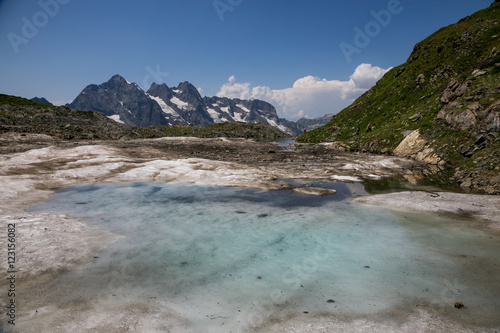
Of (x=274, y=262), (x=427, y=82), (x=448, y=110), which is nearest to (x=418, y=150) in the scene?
(x=448, y=110)

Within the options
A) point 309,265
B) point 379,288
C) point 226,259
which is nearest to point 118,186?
point 226,259

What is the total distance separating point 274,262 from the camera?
520 inches

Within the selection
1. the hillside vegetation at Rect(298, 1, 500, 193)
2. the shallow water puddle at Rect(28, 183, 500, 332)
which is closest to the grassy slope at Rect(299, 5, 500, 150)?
the hillside vegetation at Rect(298, 1, 500, 193)

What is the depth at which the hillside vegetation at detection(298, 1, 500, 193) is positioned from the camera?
112ft

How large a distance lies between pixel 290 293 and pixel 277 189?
62.2 ft

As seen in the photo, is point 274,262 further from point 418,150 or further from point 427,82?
point 427,82

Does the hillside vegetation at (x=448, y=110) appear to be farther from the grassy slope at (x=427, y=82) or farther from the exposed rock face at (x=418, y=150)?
the exposed rock face at (x=418, y=150)

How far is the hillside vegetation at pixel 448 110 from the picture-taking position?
3425 cm

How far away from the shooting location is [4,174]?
2775cm

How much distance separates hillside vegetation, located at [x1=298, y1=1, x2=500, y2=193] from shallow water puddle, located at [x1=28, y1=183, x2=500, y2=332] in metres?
18.6

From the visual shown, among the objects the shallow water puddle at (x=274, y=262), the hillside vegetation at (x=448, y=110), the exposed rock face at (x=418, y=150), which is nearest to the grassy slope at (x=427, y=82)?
the hillside vegetation at (x=448, y=110)

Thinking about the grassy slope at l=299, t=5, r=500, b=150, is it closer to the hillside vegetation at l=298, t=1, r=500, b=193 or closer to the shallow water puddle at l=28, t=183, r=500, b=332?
the hillside vegetation at l=298, t=1, r=500, b=193

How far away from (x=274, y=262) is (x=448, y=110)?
175 feet

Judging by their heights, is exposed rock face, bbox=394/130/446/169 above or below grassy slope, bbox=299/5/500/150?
below
